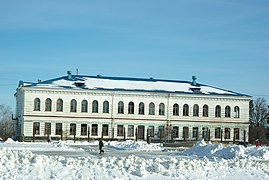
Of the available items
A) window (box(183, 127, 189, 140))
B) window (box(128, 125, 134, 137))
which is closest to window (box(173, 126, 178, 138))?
window (box(183, 127, 189, 140))

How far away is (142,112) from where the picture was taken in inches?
2680

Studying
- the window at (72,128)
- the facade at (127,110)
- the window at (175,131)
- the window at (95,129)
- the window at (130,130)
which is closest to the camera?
the facade at (127,110)

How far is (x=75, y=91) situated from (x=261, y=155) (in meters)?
36.5

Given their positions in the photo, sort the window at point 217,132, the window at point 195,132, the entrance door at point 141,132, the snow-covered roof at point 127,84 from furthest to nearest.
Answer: the window at point 217,132, the window at point 195,132, the entrance door at point 141,132, the snow-covered roof at point 127,84

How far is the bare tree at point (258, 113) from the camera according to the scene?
87713 millimetres

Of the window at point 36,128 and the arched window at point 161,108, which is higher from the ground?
the arched window at point 161,108

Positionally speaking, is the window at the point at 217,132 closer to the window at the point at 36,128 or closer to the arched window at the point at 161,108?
the arched window at the point at 161,108

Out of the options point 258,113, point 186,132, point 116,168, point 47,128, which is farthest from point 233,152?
point 258,113

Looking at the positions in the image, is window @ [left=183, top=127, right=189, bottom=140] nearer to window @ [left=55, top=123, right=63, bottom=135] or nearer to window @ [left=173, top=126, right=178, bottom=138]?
window @ [left=173, top=126, right=178, bottom=138]

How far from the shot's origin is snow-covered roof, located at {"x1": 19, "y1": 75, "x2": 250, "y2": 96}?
66.4m

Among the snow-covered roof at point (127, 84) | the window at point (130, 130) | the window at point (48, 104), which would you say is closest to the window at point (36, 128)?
the window at point (48, 104)

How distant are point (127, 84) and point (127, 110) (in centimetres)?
421

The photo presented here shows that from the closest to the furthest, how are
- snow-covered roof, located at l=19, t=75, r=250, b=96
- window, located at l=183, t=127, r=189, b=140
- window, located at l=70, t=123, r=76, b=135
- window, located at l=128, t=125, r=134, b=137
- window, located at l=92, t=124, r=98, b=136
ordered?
window, located at l=70, t=123, r=76, b=135 → window, located at l=92, t=124, r=98, b=136 → snow-covered roof, located at l=19, t=75, r=250, b=96 → window, located at l=128, t=125, r=134, b=137 → window, located at l=183, t=127, r=189, b=140

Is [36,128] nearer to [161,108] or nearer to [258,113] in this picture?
[161,108]
